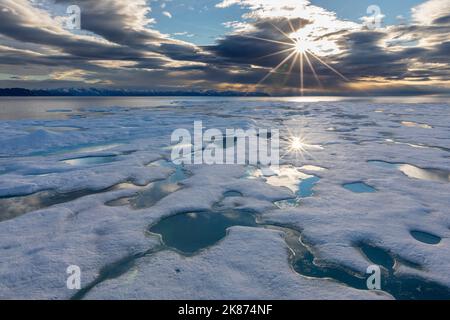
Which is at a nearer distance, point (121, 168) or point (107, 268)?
point (107, 268)

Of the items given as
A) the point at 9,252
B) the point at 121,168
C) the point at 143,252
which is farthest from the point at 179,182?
the point at 9,252

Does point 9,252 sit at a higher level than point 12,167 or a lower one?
lower

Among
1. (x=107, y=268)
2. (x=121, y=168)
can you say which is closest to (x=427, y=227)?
(x=107, y=268)

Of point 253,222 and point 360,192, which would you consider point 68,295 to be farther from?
point 360,192

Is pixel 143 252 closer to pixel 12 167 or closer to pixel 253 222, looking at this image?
pixel 253 222
